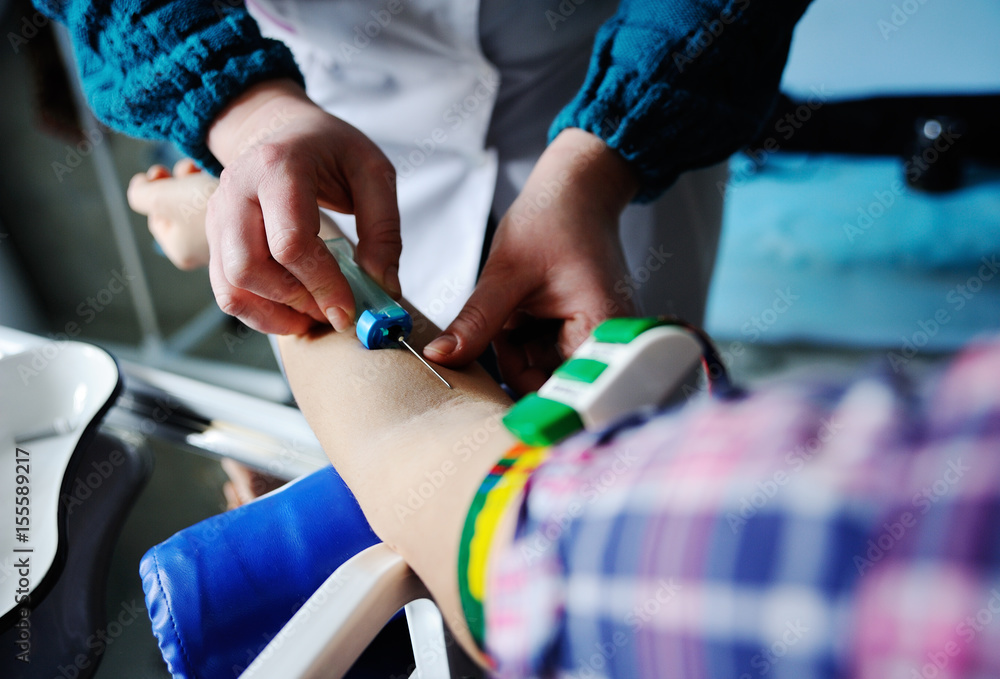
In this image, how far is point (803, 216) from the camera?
77.0 inches

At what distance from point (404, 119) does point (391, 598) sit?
59 centimetres

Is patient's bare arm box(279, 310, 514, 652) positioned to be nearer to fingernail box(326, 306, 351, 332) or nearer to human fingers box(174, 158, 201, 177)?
fingernail box(326, 306, 351, 332)

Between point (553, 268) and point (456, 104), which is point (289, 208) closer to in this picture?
point (553, 268)

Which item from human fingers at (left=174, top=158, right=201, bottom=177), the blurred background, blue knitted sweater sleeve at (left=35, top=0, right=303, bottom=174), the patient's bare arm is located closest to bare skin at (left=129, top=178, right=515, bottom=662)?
the patient's bare arm

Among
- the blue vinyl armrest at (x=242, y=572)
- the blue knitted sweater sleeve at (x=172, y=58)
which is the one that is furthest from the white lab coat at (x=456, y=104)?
the blue vinyl armrest at (x=242, y=572)

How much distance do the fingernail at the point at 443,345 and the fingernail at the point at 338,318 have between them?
0.08 metres

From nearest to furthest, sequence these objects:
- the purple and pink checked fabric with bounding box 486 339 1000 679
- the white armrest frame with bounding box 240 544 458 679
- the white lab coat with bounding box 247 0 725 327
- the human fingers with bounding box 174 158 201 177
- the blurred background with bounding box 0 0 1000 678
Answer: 1. the purple and pink checked fabric with bounding box 486 339 1000 679
2. the white armrest frame with bounding box 240 544 458 679
3. the white lab coat with bounding box 247 0 725 327
4. the human fingers with bounding box 174 158 201 177
5. the blurred background with bounding box 0 0 1000 678

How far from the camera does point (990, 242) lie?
1777mm

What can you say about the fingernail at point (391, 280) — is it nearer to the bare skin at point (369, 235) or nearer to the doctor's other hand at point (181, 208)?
the bare skin at point (369, 235)

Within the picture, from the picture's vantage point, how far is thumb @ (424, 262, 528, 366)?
0.54 metres

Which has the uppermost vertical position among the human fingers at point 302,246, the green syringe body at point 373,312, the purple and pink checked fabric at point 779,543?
the purple and pink checked fabric at point 779,543

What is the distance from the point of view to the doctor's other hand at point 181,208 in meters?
0.82

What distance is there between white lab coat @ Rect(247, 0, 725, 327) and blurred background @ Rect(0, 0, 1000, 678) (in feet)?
2.45

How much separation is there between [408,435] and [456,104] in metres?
0.46
